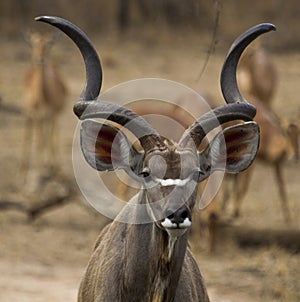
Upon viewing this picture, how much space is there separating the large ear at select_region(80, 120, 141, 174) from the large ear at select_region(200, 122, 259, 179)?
1.42 feet

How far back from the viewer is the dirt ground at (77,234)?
27.8ft

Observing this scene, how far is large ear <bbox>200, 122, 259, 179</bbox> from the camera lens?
4906 mm

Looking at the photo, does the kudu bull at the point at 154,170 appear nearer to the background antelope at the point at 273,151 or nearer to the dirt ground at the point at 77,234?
the dirt ground at the point at 77,234

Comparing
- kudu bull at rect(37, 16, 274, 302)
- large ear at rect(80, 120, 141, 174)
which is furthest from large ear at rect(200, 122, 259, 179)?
large ear at rect(80, 120, 141, 174)

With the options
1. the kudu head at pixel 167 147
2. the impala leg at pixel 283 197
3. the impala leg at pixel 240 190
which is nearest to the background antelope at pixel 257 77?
the impala leg at pixel 283 197

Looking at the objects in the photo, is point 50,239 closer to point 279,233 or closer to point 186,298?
point 279,233

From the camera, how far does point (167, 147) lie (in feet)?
15.1

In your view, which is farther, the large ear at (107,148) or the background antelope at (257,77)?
the background antelope at (257,77)

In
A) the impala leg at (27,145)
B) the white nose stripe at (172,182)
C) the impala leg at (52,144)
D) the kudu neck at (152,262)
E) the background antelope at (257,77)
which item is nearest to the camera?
the white nose stripe at (172,182)

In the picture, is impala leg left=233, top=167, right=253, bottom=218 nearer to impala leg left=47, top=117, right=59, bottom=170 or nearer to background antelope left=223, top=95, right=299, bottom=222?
background antelope left=223, top=95, right=299, bottom=222

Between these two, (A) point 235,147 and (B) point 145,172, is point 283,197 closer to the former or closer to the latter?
(A) point 235,147

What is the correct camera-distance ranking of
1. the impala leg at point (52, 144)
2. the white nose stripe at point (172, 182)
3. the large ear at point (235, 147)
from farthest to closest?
the impala leg at point (52, 144) < the large ear at point (235, 147) < the white nose stripe at point (172, 182)

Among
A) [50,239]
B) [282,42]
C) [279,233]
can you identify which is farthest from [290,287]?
[282,42]

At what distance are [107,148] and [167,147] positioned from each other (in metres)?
0.37
